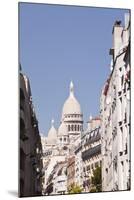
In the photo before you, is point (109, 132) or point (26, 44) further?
point (109, 132)

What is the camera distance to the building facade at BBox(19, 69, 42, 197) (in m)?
3.04

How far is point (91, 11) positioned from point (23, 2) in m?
0.46

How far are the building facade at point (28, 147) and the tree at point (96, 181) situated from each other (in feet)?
1.18

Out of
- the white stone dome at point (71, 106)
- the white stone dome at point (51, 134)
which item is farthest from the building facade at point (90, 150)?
the white stone dome at point (51, 134)

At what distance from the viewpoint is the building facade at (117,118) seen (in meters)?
3.27

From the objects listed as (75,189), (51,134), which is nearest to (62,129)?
(51,134)

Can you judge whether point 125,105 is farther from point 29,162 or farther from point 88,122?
point 29,162

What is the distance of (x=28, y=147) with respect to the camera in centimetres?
308

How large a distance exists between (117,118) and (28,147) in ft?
2.12

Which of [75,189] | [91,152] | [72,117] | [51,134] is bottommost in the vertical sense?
[75,189]

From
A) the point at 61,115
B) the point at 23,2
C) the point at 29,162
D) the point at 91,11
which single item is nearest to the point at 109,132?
the point at 61,115

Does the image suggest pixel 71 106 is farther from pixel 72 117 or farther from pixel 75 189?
pixel 75 189

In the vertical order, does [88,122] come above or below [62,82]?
below

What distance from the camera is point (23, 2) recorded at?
308 centimetres
